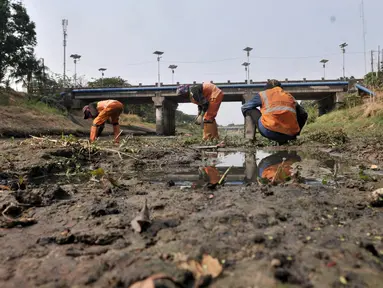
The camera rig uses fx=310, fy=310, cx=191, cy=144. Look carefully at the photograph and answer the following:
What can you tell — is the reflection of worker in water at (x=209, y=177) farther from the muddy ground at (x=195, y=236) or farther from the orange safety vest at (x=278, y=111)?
the orange safety vest at (x=278, y=111)

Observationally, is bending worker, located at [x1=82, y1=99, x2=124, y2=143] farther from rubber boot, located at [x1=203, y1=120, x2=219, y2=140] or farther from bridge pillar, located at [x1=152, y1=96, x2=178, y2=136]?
bridge pillar, located at [x1=152, y1=96, x2=178, y2=136]

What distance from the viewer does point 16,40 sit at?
26531 millimetres

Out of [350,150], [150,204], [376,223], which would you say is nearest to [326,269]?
[376,223]

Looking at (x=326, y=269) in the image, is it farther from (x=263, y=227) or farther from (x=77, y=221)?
(x=77, y=221)

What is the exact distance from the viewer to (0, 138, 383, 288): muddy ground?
41.4 inches

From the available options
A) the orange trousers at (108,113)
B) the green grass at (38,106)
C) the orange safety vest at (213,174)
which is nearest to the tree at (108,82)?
the green grass at (38,106)

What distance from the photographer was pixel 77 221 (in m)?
1.71

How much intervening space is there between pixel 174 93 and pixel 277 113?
25937 mm

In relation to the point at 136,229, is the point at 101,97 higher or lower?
higher

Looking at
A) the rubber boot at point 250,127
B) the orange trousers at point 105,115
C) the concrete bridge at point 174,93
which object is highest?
the concrete bridge at point 174,93

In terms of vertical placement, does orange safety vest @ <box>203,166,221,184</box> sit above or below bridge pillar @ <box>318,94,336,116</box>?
below

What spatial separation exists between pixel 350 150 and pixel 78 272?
5.44 metres

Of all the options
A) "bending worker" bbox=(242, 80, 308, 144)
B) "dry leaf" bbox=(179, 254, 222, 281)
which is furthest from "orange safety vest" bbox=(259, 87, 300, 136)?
"dry leaf" bbox=(179, 254, 222, 281)

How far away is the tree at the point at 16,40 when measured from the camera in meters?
25.8
